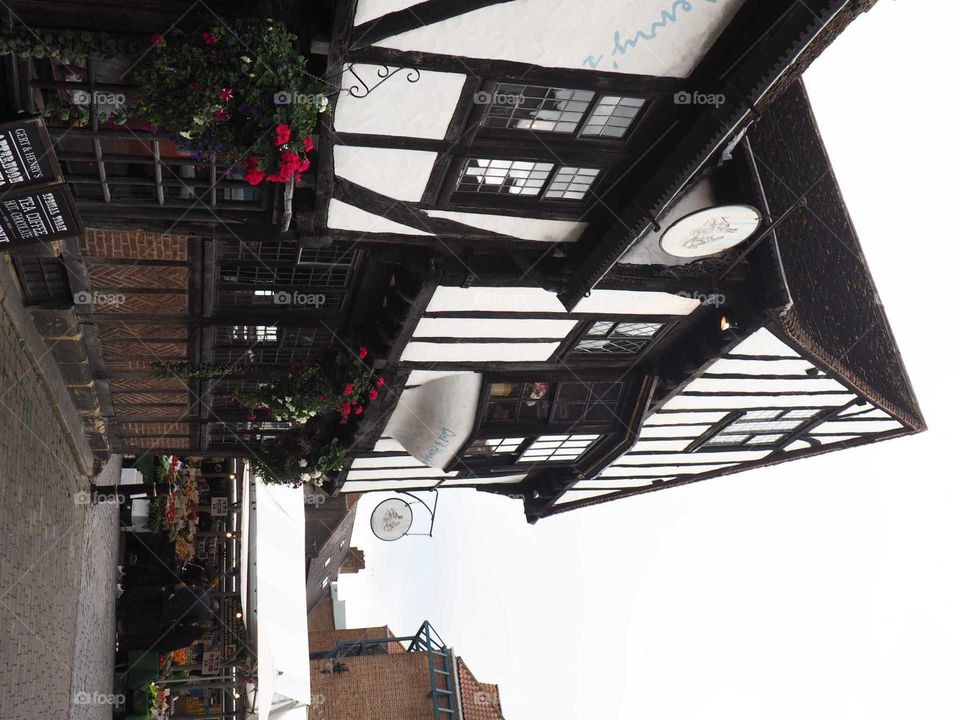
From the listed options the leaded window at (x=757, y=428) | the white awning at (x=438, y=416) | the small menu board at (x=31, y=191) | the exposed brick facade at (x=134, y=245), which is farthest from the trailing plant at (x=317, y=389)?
the leaded window at (x=757, y=428)

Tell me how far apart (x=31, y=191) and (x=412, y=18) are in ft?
11.1

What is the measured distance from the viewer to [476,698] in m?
24.1

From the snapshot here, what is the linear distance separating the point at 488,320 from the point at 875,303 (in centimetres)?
591

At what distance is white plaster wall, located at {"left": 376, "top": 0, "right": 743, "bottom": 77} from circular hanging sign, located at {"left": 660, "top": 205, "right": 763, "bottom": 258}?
6.15 feet

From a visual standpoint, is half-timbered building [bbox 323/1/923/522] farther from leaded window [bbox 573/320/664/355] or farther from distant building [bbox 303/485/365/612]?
distant building [bbox 303/485/365/612]

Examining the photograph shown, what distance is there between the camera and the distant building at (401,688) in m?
23.4

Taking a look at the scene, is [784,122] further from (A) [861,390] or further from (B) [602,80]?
(B) [602,80]

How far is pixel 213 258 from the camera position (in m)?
8.75

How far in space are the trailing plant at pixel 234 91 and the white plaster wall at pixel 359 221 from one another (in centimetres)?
143

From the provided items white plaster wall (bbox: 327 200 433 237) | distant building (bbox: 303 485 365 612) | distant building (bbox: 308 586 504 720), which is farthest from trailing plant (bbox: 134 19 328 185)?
distant building (bbox: 308 586 504 720)

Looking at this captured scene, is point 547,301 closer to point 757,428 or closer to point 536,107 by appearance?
point 536,107

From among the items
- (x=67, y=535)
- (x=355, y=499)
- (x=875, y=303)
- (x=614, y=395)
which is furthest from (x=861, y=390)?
(x=355, y=499)

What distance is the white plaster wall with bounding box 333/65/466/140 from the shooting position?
21.0 ft

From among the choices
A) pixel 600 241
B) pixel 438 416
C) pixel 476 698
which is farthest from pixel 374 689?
pixel 600 241
